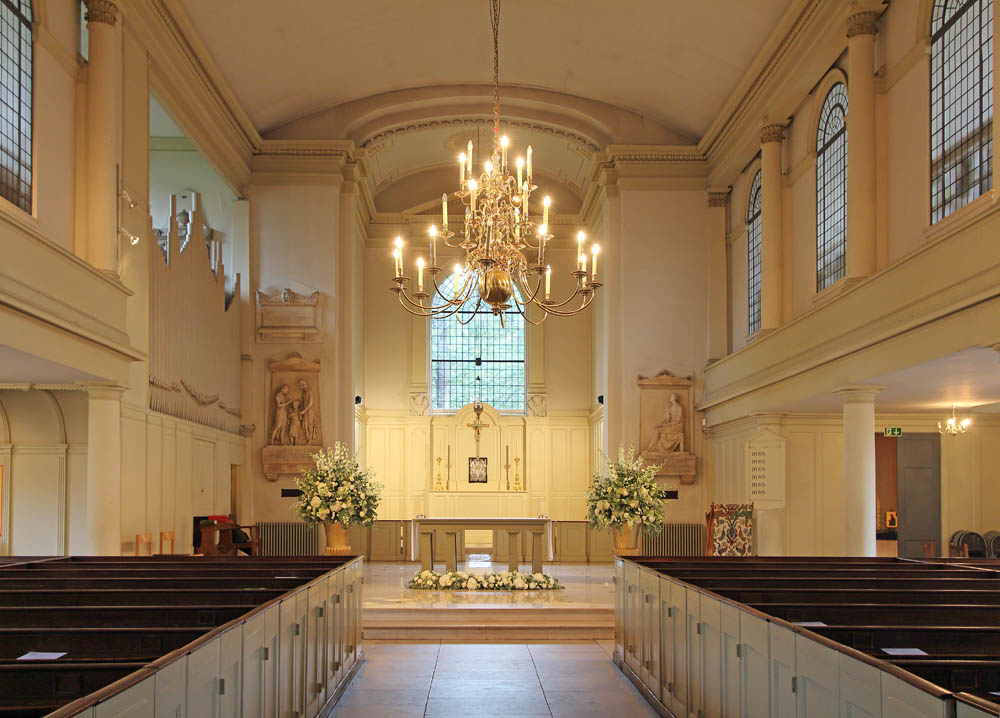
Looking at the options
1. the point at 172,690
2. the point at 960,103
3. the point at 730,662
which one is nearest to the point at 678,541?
the point at 960,103

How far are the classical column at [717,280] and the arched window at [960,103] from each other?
7.62 meters

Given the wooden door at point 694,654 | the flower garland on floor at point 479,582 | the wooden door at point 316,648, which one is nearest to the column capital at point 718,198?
the flower garland on floor at point 479,582

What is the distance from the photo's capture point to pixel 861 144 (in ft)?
38.5

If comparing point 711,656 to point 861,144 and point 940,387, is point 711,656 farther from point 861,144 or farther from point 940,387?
point 861,144

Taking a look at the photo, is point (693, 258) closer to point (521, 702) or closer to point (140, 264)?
point (140, 264)

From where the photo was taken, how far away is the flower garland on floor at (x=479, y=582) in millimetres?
13805

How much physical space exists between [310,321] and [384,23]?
530 centimetres

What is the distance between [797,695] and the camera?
4.63 metres

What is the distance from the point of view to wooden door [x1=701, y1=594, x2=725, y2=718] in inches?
235

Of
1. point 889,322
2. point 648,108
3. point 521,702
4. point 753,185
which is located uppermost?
point 648,108

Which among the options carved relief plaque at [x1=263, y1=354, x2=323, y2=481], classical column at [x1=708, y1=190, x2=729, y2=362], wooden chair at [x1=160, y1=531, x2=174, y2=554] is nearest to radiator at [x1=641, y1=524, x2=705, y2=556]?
classical column at [x1=708, y1=190, x2=729, y2=362]

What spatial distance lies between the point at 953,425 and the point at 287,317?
10.9 metres

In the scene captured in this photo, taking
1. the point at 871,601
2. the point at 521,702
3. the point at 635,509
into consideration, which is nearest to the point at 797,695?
the point at 871,601

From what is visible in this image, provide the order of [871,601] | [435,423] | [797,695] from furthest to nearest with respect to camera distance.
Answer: [435,423], [871,601], [797,695]
